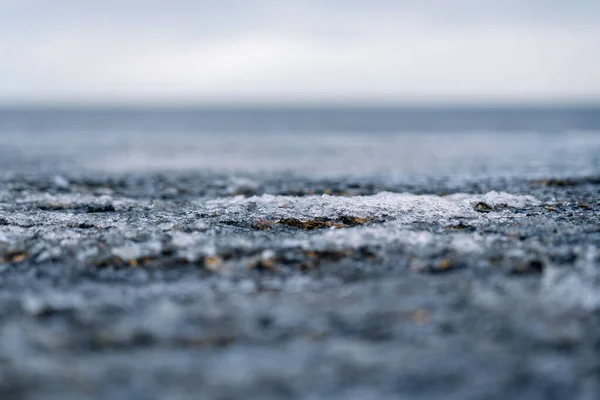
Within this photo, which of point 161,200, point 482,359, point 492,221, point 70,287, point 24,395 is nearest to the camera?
point 24,395

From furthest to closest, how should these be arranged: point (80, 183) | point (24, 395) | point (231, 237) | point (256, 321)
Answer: point (80, 183) → point (231, 237) → point (256, 321) → point (24, 395)

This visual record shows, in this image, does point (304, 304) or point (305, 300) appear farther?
point (305, 300)

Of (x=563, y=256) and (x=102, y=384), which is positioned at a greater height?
(x=563, y=256)

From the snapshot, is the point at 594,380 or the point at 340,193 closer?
the point at 594,380

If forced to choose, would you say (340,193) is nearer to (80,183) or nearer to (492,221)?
(492,221)

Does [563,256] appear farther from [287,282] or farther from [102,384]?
[102,384]

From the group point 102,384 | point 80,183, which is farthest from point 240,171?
point 102,384
